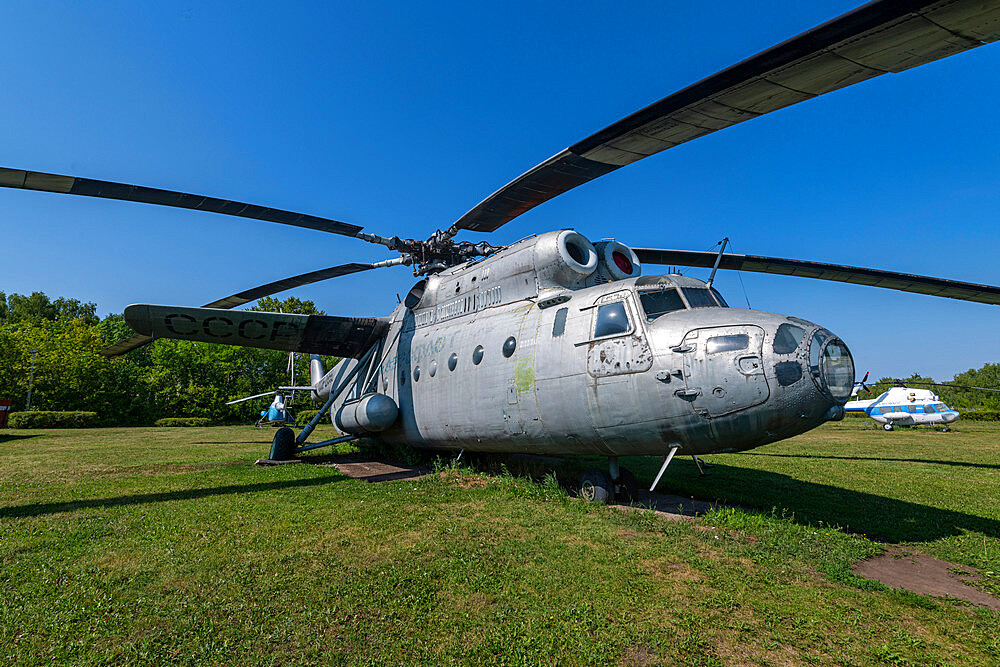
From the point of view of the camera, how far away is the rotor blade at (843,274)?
9.81 metres

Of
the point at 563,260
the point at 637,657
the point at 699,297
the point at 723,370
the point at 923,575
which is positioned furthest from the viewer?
the point at 563,260

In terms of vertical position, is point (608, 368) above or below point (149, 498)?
above

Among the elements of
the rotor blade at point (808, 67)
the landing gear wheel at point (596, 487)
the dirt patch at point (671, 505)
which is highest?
the rotor blade at point (808, 67)

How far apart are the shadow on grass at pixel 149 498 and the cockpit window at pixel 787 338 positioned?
8366mm

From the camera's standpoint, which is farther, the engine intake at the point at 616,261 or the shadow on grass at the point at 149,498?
the engine intake at the point at 616,261

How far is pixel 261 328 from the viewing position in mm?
12219

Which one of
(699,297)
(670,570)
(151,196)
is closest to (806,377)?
(699,297)

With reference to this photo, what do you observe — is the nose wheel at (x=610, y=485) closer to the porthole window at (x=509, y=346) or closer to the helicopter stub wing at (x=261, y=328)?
the porthole window at (x=509, y=346)

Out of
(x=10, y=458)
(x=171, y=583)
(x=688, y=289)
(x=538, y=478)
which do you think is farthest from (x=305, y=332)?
(x=10, y=458)

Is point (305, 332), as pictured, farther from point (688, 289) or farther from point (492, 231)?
point (688, 289)

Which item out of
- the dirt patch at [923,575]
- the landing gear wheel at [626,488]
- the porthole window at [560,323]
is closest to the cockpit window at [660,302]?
the porthole window at [560,323]

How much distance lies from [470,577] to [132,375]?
58066 millimetres

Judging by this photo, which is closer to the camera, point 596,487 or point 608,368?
point 608,368

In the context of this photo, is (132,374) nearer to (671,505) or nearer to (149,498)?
(149,498)
